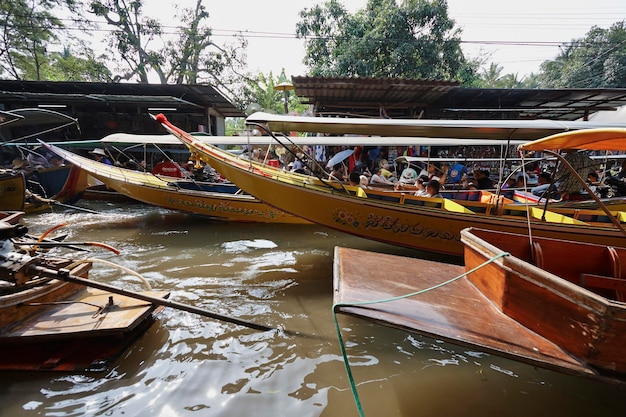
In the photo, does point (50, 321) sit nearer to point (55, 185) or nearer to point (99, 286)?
point (99, 286)

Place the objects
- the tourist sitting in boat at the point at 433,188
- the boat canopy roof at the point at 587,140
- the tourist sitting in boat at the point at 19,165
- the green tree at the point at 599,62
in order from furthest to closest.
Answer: the green tree at the point at 599,62, the tourist sitting in boat at the point at 19,165, the tourist sitting in boat at the point at 433,188, the boat canopy roof at the point at 587,140

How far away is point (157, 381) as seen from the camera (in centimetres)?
268

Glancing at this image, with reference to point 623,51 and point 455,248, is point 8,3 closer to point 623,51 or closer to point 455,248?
point 455,248

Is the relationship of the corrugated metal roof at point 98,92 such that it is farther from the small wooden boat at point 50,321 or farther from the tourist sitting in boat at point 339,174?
the small wooden boat at point 50,321

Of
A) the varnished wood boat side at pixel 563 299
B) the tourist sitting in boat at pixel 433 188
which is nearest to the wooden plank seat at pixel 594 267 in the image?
the varnished wood boat side at pixel 563 299

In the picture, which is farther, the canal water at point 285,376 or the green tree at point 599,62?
the green tree at point 599,62

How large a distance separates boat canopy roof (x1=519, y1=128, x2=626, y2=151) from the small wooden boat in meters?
4.01

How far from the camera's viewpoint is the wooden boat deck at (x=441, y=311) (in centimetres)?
182

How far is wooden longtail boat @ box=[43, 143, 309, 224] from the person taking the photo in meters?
7.46

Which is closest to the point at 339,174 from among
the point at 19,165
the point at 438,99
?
the point at 438,99

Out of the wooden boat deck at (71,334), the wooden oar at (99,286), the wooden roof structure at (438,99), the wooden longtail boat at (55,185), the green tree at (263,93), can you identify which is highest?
the green tree at (263,93)

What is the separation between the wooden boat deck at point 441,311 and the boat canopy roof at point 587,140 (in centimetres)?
144

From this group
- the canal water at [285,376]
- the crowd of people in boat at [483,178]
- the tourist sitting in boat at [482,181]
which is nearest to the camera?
the canal water at [285,376]

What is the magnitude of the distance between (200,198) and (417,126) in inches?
208
